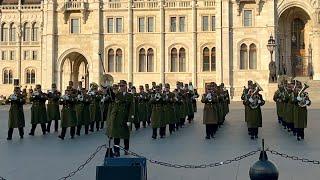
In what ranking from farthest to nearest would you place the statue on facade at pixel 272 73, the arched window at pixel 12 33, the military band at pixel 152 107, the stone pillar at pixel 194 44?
the arched window at pixel 12 33 < the stone pillar at pixel 194 44 < the statue on facade at pixel 272 73 < the military band at pixel 152 107

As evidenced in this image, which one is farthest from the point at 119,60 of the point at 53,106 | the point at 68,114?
the point at 68,114

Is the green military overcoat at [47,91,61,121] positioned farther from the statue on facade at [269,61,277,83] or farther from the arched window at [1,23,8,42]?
the arched window at [1,23,8,42]

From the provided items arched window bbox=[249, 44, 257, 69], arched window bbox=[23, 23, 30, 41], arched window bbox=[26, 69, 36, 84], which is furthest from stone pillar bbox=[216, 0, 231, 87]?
arched window bbox=[23, 23, 30, 41]

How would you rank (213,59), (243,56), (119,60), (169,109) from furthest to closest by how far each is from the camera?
(119,60)
(213,59)
(243,56)
(169,109)

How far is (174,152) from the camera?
15.3m

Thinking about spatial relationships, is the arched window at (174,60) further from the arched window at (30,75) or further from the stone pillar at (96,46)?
the arched window at (30,75)

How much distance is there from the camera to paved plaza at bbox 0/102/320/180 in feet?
38.5

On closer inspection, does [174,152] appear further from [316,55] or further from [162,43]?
[162,43]

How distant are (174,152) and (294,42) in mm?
37707

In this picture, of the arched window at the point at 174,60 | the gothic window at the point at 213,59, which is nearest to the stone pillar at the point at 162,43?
the arched window at the point at 174,60

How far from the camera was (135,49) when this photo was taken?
174ft

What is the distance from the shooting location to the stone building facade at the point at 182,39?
48562 millimetres

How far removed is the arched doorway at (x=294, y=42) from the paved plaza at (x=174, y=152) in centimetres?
2727

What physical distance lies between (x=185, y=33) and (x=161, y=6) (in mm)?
3576
